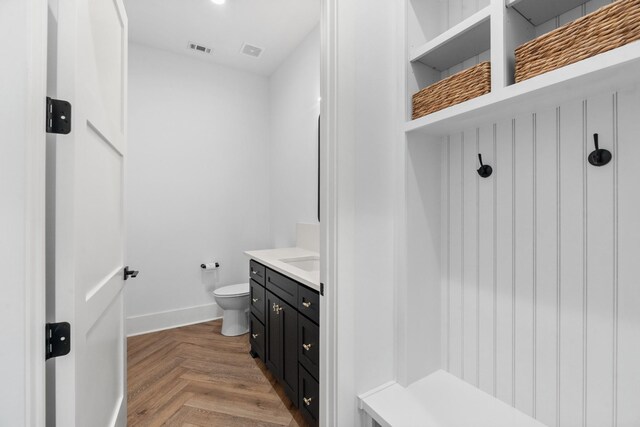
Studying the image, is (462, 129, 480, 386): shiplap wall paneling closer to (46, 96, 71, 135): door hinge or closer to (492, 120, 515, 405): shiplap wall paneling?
(492, 120, 515, 405): shiplap wall paneling

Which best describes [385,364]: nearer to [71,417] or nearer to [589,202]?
[589,202]

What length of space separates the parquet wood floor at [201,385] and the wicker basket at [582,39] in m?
1.95

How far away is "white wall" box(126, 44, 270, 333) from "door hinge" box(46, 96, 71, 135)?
2.30 metres

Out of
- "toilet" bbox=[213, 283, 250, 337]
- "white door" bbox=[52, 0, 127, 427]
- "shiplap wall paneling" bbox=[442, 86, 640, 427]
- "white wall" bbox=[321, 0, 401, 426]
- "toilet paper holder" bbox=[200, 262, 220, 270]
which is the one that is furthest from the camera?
"toilet paper holder" bbox=[200, 262, 220, 270]

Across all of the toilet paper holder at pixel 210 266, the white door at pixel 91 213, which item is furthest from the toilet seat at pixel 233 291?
the white door at pixel 91 213

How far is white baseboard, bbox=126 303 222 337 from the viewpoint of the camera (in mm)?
2828

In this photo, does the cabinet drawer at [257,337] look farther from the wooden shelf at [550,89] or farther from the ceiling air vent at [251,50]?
the ceiling air vent at [251,50]

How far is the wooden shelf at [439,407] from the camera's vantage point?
1.08 metres

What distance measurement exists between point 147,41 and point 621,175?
3486mm

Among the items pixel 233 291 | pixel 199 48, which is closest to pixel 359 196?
pixel 233 291

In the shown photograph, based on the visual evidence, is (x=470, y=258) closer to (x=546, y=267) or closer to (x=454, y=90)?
(x=546, y=267)

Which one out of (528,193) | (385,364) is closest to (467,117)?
(528,193)

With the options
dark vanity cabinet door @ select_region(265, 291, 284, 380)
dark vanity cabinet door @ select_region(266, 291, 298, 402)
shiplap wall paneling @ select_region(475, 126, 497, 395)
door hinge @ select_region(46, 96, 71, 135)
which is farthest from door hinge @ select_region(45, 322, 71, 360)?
shiplap wall paneling @ select_region(475, 126, 497, 395)

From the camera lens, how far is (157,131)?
9.55ft
